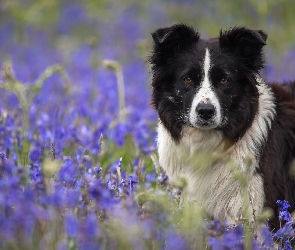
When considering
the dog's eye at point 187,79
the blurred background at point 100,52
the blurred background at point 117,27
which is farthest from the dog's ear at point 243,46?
the blurred background at point 117,27

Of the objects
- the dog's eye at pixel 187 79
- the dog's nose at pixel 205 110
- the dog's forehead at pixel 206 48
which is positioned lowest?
the dog's nose at pixel 205 110

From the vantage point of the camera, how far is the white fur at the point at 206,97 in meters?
4.84

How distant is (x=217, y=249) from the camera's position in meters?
3.35

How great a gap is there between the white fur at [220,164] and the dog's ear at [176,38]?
658mm

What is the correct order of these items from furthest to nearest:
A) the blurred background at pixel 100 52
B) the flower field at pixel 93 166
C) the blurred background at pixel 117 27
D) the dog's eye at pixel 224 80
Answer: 1. the blurred background at pixel 117 27
2. the blurred background at pixel 100 52
3. the dog's eye at pixel 224 80
4. the flower field at pixel 93 166

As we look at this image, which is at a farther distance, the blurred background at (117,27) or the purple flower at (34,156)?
the blurred background at (117,27)

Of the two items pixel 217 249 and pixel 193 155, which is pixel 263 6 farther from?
pixel 217 249

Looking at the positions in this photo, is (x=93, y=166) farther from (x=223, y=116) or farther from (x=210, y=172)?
(x=223, y=116)

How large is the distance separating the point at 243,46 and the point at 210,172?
1.03m

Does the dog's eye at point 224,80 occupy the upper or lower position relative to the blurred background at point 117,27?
lower

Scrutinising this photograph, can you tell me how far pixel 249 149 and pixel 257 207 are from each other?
0.46 metres

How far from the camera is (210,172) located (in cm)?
515

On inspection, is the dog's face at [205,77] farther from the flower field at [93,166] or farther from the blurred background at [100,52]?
the blurred background at [100,52]

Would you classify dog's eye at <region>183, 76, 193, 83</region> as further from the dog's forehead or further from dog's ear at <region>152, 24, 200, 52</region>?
dog's ear at <region>152, 24, 200, 52</region>
